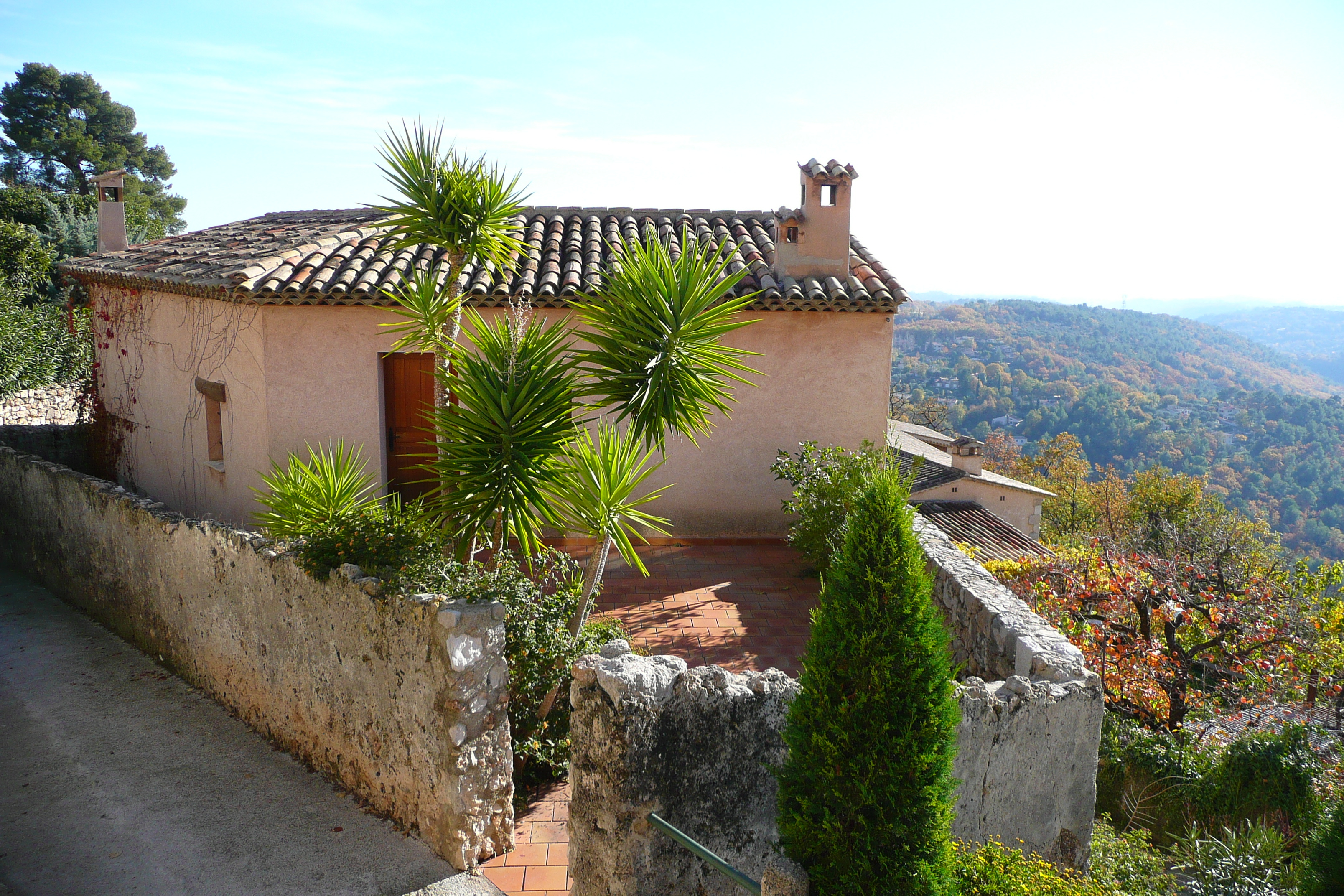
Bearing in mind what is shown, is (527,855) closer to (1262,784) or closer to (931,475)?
(1262,784)

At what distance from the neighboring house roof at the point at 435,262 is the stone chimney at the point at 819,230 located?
20 cm

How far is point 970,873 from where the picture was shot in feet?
12.8

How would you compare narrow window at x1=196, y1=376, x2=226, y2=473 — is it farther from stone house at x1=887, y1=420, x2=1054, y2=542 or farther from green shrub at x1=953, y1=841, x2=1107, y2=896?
stone house at x1=887, y1=420, x2=1054, y2=542

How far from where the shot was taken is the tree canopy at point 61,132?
36594mm

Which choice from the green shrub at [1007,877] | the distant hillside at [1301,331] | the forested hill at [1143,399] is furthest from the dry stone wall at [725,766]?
the distant hillside at [1301,331]

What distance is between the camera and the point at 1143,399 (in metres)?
69.9

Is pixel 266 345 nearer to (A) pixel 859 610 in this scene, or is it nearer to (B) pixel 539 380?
(B) pixel 539 380

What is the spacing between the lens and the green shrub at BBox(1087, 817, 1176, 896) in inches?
179

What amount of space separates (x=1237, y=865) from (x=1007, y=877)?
6.26 ft

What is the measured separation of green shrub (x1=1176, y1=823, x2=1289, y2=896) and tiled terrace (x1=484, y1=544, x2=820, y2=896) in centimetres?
244

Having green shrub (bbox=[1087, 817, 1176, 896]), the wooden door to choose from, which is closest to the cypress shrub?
green shrub (bbox=[1087, 817, 1176, 896])

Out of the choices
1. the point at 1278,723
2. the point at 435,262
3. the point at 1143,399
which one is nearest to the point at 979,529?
the point at 1278,723

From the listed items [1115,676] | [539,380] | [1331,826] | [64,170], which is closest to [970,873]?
[1331,826]

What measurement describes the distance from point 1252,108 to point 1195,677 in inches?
833
